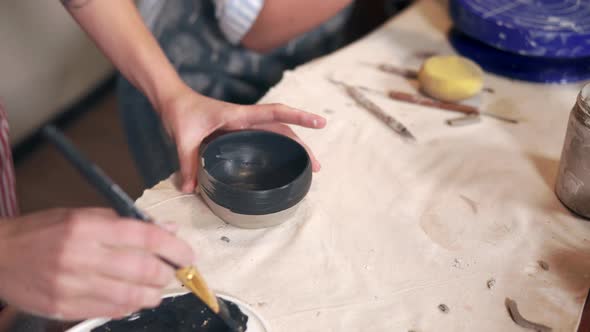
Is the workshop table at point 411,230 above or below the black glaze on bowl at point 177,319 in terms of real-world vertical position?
below

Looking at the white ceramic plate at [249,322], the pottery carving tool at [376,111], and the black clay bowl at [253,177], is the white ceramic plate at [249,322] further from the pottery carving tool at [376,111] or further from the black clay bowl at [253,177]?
the pottery carving tool at [376,111]

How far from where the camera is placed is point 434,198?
0.90 meters

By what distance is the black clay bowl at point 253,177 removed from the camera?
2.57 feet

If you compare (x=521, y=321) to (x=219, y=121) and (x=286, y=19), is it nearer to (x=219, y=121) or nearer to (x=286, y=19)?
(x=219, y=121)

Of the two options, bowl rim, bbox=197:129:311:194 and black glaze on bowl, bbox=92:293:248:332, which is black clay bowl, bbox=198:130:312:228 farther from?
black glaze on bowl, bbox=92:293:248:332

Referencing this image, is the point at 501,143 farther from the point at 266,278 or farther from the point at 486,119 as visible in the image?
the point at 266,278

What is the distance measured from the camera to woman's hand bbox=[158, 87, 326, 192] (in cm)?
90

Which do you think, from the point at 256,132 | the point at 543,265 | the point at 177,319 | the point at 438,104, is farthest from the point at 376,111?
the point at 177,319

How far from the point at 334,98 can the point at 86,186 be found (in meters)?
1.30

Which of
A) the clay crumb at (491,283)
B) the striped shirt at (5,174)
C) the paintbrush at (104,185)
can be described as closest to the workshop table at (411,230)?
the clay crumb at (491,283)

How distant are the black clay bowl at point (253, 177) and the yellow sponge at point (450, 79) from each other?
1.14 feet

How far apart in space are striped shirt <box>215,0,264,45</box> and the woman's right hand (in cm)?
73

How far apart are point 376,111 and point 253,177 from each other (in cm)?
29

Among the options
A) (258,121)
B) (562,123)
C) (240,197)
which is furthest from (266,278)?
(562,123)
